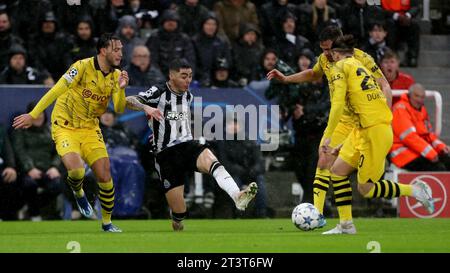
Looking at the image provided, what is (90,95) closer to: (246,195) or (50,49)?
(246,195)

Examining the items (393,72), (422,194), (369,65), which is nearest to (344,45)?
(369,65)

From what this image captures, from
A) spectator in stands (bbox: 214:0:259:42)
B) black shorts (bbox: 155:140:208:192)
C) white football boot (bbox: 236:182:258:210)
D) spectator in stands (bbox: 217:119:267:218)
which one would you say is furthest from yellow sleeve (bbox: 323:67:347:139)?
spectator in stands (bbox: 214:0:259:42)

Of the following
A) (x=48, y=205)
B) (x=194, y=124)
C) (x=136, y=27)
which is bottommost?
(x=48, y=205)

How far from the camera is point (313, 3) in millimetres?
21250

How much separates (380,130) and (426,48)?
9637mm

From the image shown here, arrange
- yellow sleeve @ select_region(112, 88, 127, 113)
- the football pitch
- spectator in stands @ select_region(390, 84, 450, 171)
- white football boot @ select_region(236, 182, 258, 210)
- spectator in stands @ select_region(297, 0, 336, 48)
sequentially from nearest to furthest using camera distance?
the football pitch < white football boot @ select_region(236, 182, 258, 210) < yellow sleeve @ select_region(112, 88, 127, 113) < spectator in stands @ select_region(390, 84, 450, 171) < spectator in stands @ select_region(297, 0, 336, 48)

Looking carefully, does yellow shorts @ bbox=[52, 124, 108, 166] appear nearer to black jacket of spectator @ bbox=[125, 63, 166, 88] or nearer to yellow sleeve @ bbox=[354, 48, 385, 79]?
yellow sleeve @ bbox=[354, 48, 385, 79]

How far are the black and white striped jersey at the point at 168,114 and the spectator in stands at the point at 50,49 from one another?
5242 mm

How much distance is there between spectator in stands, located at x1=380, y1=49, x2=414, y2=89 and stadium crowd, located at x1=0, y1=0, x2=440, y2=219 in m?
0.02

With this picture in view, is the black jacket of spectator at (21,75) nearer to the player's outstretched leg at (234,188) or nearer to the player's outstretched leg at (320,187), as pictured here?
the player's outstretched leg at (234,188)

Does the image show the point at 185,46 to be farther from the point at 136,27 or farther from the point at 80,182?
the point at 80,182

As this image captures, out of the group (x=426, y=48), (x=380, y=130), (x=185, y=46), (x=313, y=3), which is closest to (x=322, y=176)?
(x=380, y=130)

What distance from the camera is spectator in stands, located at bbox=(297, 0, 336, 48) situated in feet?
69.1
